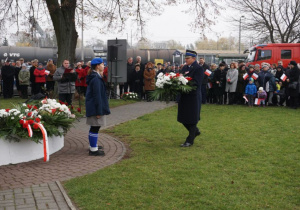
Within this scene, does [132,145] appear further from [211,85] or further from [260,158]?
[211,85]

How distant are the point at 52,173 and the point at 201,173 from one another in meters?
2.48

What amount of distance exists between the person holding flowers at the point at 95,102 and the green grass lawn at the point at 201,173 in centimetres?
83

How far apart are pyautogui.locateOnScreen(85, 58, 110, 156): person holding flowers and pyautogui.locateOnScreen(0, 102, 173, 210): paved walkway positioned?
40cm

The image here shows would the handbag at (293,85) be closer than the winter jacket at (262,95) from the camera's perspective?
Yes

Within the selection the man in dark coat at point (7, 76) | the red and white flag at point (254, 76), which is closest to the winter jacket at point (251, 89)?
the red and white flag at point (254, 76)

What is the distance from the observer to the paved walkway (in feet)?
16.3

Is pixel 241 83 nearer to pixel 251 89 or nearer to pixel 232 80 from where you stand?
pixel 232 80

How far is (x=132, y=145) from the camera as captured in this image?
8547 millimetres

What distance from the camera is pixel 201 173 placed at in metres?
6.21

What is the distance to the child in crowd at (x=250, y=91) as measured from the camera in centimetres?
1636

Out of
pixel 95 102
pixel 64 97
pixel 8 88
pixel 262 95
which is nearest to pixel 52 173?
pixel 95 102

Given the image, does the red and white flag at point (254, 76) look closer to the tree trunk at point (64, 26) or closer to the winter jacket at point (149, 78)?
the winter jacket at point (149, 78)

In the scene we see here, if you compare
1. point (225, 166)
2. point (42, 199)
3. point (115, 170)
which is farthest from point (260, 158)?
point (42, 199)

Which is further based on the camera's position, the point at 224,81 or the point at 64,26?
the point at 224,81
